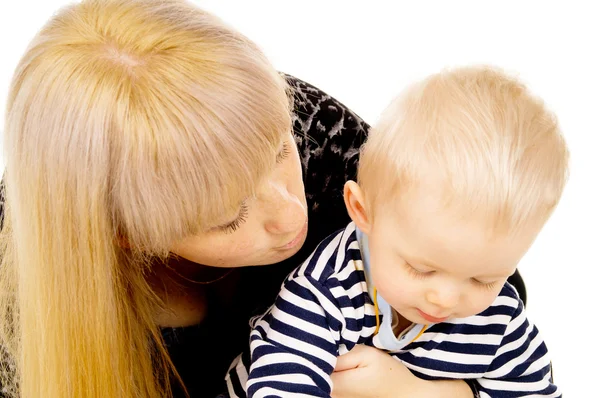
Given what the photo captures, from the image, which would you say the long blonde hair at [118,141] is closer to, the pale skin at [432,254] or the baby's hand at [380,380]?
the pale skin at [432,254]

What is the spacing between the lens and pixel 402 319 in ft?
3.39

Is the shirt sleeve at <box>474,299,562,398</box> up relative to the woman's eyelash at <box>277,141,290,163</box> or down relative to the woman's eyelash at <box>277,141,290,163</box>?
down

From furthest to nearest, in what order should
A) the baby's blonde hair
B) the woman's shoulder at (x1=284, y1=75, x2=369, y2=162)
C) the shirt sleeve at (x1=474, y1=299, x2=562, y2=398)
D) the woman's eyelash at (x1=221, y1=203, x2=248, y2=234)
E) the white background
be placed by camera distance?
the white background
the woman's shoulder at (x1=284, y1=75, x2=369, y2=162)
the shirt sleeve at (x1=474, y1=299, x2=562, y2=398)
the woman's eyelash at (x1=221, y1=203, x2=248, y2=234)
the baby's blonde hair

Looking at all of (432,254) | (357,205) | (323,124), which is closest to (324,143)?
(323,124)

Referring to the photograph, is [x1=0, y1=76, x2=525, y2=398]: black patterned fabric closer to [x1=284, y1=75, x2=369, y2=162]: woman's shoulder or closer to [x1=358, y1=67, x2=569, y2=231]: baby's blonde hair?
[x1=284, y1=75, x2=369, y2=162]: woman's shoulder

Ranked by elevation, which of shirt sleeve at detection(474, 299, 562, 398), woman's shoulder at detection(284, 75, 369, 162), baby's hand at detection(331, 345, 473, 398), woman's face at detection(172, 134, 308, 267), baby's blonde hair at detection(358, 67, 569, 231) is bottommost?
baby's hand at detection(331, 345, 473, 398)

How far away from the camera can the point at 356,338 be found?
102 centimetres

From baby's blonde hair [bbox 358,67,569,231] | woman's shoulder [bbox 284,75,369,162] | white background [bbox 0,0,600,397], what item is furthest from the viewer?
white background [bbox 0,0,600,397]

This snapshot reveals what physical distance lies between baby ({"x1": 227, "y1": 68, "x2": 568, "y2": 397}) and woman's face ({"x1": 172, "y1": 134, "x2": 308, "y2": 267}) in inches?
2.7

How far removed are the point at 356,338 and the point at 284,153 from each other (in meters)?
0.26

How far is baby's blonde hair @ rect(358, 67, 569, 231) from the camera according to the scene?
81 cm

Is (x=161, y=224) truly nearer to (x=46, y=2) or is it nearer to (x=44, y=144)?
(x=44, y=144)

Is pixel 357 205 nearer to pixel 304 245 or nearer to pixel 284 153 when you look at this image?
pixel 284 153

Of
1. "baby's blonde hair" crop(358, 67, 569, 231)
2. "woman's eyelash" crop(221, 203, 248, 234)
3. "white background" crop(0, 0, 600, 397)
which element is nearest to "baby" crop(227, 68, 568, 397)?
"baby's blonde hair" crop(358, 67, 569, 231)
